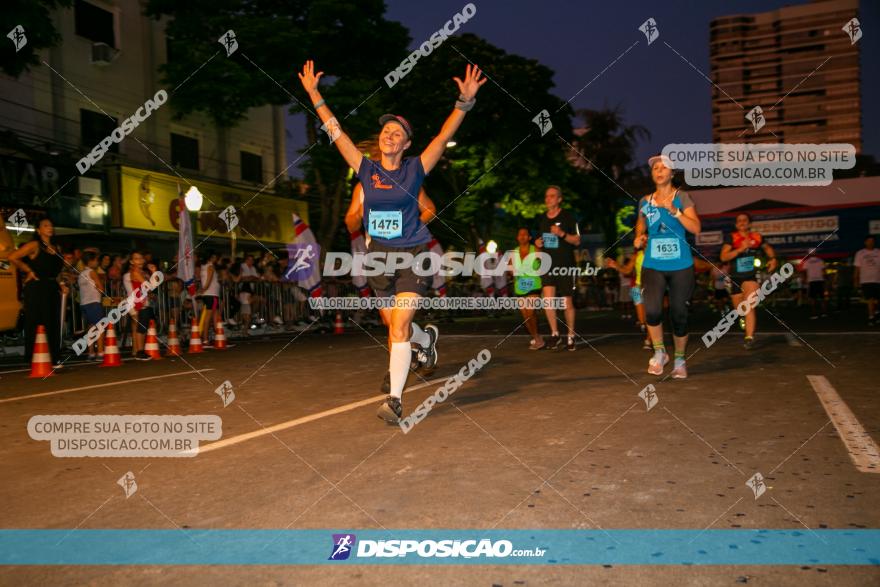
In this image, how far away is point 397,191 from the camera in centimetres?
548

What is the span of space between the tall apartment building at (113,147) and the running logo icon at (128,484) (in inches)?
651

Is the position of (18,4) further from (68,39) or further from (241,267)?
(68,39)

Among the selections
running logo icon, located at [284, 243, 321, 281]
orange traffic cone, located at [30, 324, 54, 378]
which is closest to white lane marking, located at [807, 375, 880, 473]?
orange traffic cone, located at [30, 324, 54, 378]

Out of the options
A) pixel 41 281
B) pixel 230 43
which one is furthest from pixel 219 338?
pixel 230 43

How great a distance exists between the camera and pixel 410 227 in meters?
5.61

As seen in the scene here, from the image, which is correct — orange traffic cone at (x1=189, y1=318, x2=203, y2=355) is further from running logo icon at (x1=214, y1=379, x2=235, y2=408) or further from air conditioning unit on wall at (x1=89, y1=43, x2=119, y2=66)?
air conditioning unit on wall at (x1=89, y1=43, x2=119, y2=66)

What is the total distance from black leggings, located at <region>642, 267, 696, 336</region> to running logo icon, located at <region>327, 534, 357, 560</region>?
505 cm

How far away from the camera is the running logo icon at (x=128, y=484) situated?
11.3 ft

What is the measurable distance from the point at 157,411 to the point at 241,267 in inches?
483

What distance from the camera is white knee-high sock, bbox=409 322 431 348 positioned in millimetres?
6664

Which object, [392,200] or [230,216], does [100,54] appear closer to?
[230,216]

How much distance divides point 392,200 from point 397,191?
77mm

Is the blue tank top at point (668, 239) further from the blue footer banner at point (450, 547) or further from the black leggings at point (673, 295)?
the blue footer banner at point (450, 547)

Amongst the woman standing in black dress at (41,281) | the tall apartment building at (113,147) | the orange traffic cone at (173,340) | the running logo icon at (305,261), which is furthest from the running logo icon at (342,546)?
the tall apartment building at (113,147)
